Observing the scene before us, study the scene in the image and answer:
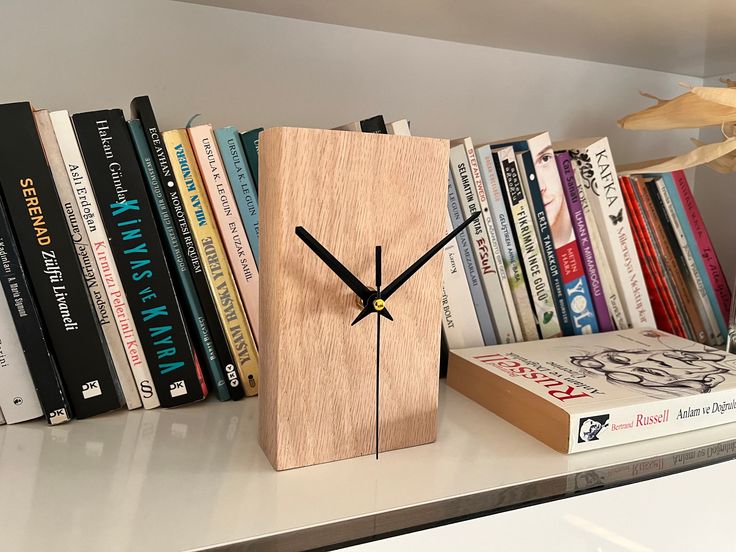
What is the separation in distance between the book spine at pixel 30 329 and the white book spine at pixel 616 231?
699mm

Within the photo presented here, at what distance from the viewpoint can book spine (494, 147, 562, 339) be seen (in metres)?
0.81

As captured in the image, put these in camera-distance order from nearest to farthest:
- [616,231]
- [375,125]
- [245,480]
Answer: [245,480] → [375,125] → [616,231]

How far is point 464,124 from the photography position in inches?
40.9

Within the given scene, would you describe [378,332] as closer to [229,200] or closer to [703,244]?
[229,200]

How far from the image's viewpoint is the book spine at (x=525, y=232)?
0.81 meters

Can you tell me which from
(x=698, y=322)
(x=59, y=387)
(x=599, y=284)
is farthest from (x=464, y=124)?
(x=59, y=387)

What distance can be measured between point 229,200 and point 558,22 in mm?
549

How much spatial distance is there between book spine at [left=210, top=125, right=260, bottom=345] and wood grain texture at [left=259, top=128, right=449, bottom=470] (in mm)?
140

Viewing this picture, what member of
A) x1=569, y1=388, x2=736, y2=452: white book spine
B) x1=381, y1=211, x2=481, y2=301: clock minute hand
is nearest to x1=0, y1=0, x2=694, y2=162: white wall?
x1=381, y1=211, x2=481, y2=301: clock minute hand

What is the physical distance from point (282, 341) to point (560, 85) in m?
0.80

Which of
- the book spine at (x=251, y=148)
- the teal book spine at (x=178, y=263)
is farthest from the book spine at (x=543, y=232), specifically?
the teal book spine at (x=178, y=263)

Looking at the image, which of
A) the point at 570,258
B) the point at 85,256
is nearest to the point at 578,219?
the point at 570,258

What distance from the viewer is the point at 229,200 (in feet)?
2.32

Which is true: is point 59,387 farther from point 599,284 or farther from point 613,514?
point 599,284
